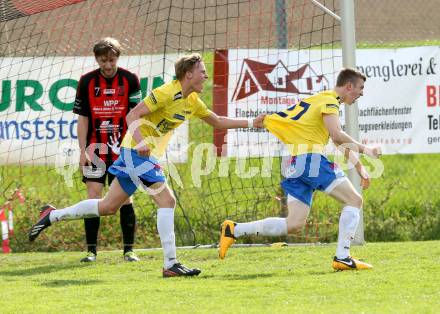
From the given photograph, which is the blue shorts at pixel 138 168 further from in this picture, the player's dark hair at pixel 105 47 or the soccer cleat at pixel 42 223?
the player's dark hair at pixel 105 47

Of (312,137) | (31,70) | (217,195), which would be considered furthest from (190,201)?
(312,137)

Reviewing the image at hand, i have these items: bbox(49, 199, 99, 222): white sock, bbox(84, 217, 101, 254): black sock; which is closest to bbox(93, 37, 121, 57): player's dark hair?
bbox(49, 199, 99, 222): white sock

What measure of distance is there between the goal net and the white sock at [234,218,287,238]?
2.26 metres

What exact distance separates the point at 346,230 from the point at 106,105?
258 centimetres

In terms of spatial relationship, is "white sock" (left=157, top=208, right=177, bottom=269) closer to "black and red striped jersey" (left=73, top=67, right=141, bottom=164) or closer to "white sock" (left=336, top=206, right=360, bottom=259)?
"white sock" (left=336, top=206, right=360, bottom=259)

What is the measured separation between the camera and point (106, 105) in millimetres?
8992

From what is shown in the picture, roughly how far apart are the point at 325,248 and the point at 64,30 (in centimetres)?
428

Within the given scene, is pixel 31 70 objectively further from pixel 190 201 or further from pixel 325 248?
pixel 325 248

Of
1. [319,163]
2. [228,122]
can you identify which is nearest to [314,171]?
[319,163]

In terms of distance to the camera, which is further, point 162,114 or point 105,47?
point 105,47

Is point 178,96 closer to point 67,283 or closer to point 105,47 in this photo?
point 105,47

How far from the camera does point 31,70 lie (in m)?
11.1

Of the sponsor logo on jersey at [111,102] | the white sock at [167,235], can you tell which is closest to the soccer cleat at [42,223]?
the sponsor logo on jersey at [111,102]

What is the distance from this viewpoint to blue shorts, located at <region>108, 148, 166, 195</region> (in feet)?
25.0
